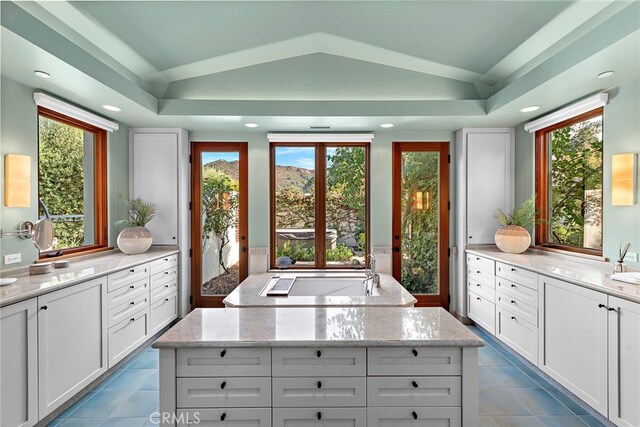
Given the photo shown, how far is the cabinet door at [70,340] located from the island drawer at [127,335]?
102 mm

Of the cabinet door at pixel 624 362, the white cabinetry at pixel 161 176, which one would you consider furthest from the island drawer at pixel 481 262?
the white cabinetry at pixel 161 176

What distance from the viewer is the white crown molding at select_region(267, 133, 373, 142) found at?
13.1ft

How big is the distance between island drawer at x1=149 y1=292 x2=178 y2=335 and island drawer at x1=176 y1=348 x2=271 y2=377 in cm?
221

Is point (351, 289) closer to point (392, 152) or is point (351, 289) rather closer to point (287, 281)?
point (287, 281)

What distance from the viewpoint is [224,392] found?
1431mm

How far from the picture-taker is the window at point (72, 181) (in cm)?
284

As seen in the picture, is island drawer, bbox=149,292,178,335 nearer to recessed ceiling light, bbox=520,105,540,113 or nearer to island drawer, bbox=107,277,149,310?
island drawer, bbox=107,277,149,310

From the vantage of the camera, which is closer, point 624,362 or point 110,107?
point 624,362

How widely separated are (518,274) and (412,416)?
2.03 metres

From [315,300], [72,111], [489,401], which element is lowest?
[489,401]

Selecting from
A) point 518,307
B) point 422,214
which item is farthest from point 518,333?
point 422,214

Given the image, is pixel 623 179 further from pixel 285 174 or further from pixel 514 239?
pixel 285 174

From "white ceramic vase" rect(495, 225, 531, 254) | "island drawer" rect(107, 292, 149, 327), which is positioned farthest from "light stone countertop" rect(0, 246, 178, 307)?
"white ceramic vase" rect(495, 225, 531, 254)

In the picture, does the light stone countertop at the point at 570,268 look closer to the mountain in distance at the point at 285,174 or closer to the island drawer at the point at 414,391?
the island drawer at the point at 414,391
